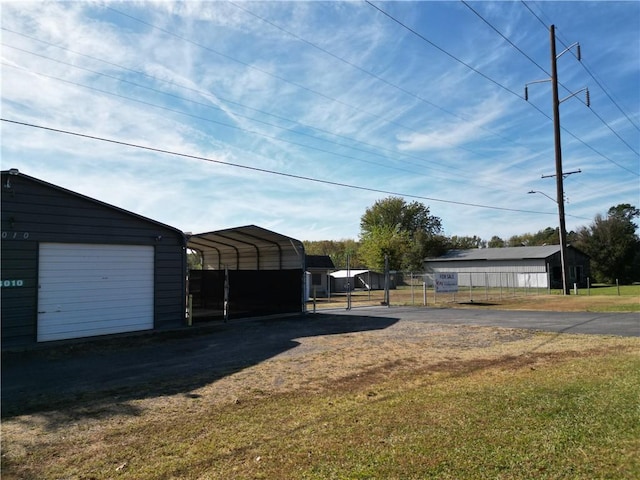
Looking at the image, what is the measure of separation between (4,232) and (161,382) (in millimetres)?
6404

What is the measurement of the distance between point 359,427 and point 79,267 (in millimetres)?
9811

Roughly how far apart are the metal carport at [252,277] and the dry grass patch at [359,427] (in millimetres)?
9766

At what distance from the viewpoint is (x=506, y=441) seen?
416 centimetres

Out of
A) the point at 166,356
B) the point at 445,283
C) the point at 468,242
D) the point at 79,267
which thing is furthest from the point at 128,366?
the point at 468,242

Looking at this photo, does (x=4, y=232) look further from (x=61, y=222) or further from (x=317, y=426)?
(x=317, y=426)

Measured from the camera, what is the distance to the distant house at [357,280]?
4597 centimetres

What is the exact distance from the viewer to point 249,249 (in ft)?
68.7

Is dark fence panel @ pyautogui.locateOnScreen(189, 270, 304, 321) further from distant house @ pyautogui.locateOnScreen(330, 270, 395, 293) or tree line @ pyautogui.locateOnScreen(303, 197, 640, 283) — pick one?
tree line @ pyautogui.locateOnScreen(303, 197, 640, 283)

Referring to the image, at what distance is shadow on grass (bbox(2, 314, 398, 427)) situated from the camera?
596 cm

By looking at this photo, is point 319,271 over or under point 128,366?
over

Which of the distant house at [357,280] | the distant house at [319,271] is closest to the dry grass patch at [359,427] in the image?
the distant house at [319,271]

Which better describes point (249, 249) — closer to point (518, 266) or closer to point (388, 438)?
point (388, 438)

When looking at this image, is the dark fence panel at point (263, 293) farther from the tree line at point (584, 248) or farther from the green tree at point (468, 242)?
the green tree at point (468, 242)

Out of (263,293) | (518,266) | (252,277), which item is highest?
(518,266)
